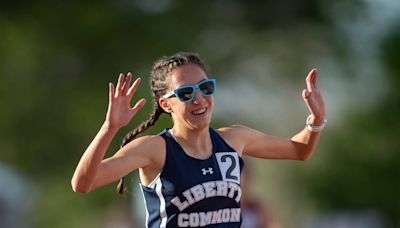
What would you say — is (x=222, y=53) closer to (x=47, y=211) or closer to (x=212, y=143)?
(x=47, y=211)

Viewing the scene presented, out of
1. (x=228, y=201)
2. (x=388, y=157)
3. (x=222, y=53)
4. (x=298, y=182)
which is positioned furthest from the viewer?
(x=298, y=182)

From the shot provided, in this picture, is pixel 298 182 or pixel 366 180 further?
pixel 298 182

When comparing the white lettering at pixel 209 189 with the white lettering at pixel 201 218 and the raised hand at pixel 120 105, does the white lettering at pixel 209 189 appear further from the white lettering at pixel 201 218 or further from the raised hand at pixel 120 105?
the raised hand at pixel 120 105

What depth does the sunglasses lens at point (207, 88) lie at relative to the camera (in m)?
7.26

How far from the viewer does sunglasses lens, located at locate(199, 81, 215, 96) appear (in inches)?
286

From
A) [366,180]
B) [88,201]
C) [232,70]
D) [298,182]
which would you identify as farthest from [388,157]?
[88,201]

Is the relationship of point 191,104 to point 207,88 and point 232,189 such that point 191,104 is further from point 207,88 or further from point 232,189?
point 232,189

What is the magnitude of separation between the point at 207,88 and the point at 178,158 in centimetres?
47

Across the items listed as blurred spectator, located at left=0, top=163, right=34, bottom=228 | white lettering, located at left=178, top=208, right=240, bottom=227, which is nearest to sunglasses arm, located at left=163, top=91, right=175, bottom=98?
white lettering, located at left=178, top=208, right=240, bottom=227

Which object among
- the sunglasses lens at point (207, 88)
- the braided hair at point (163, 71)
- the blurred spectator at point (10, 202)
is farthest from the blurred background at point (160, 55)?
the sunglasses lens at point (207, 88)

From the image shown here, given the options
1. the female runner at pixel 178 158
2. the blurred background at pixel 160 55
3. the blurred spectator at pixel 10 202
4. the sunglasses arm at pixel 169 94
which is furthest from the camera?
the blurred background at pixel 160 55

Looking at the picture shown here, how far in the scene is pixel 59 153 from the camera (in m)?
27.5

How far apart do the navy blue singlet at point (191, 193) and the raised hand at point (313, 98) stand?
0.82m

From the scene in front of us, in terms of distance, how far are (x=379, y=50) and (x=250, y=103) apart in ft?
10.6
